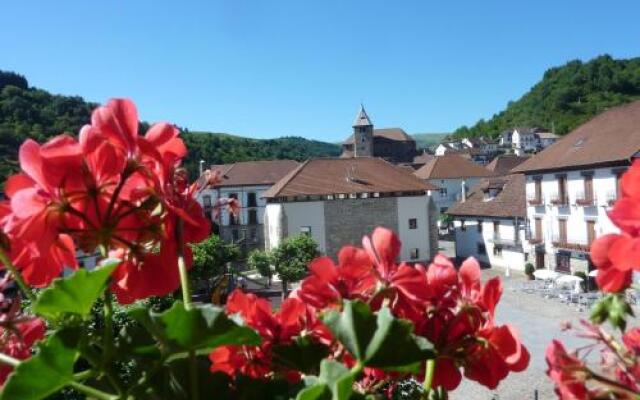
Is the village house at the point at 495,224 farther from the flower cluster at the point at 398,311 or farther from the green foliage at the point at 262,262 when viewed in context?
the flower cluster at the point at 398,311

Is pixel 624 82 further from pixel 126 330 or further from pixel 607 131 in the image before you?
pixel 126 330

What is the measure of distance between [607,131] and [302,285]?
26.2 metres

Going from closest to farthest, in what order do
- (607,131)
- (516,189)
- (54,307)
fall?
(54,307) < (607,131) < (516,189)

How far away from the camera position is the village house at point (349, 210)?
2881cm

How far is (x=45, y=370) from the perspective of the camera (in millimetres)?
562

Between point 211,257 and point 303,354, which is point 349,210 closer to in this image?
point 211,257

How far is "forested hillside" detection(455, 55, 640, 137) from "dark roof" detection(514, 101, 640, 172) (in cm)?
7715

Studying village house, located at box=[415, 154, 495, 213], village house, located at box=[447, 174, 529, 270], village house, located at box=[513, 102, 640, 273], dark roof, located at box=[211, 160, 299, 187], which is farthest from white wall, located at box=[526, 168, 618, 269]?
dark roof, located at box=[211, 160, 299, 187]

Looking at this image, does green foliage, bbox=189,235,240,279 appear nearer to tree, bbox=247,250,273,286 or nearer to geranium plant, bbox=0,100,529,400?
tree, bbox=247,250,273,286

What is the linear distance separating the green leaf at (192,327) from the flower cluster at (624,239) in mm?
420

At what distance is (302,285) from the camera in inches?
31.0

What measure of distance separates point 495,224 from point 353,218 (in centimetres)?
741

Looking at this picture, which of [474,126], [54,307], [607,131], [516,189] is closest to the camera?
[54,307]

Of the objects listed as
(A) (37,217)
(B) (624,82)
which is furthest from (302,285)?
(B) (624,82)
